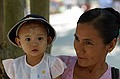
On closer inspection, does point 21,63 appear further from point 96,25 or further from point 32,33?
point 96,25

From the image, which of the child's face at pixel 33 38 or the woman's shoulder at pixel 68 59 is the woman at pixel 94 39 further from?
the child's face at pixel 33 38

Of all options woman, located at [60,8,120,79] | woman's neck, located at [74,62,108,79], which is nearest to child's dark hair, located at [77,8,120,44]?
woman, located at [60,8,120,79]

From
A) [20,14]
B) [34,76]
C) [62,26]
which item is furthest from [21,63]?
[62,26]

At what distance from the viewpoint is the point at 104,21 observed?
170cm

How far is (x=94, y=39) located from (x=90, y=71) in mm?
218

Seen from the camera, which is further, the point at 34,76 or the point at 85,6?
the point at 85,6

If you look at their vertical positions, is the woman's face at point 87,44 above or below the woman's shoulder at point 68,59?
above

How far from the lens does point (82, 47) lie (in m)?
1.67

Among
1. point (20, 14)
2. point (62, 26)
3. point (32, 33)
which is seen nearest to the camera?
point (32, 33)

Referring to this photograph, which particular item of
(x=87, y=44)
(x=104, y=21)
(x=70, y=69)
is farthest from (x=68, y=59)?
(x=104, y=21)

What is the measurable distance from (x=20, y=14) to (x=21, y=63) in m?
0.69

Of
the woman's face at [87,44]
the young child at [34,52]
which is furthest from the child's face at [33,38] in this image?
the woman's face at [87,44]

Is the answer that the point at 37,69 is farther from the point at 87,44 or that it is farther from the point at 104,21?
the point at 104,21

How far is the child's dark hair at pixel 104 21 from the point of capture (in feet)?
5.55
